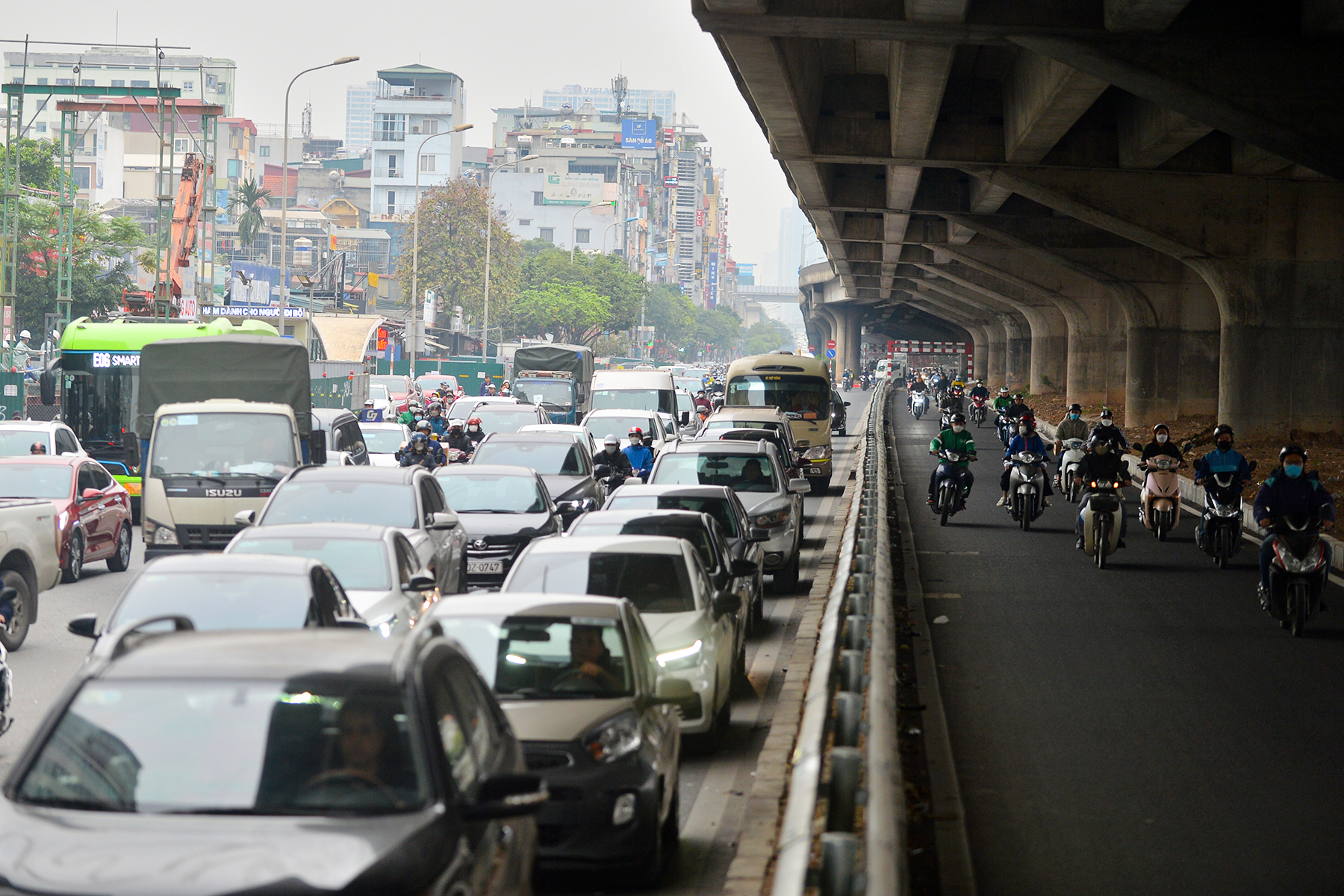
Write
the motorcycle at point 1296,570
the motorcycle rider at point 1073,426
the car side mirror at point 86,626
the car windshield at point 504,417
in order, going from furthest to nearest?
the car windshield at point 504,417 < the motorcycle rider at point 1073,426 < the motorcycle at point 1296,570 < the car side mirror at point 86,626

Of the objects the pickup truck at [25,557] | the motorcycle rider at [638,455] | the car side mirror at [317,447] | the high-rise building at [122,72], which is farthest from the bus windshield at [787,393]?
the high-rise building at [122,72]

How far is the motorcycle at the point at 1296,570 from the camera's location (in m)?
14.5

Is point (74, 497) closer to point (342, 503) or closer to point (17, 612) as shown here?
point (342, 503)

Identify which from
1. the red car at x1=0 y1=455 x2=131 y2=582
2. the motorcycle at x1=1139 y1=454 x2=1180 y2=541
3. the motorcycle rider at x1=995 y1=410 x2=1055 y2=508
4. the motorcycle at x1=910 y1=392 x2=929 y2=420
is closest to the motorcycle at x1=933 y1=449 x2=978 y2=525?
the motorcycle rider at x1=995 y1=410 x2=1055 y2=508

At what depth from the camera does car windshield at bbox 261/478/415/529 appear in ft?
49.1

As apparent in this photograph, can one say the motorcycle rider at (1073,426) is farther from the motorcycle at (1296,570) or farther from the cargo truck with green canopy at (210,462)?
the cargo truck with green canopy at (210,462)

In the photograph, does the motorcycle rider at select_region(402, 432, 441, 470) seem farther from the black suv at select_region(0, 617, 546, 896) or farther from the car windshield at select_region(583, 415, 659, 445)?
the black suv at select_region(0, 617, 546, 896)

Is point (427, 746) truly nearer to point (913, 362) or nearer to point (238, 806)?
point (238, 806)

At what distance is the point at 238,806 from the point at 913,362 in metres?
123

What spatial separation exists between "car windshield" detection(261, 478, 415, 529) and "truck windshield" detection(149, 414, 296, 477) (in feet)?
14.0

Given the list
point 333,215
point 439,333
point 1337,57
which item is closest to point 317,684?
point 1337,57

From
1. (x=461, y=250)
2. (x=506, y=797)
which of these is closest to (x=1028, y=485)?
(x=506, y=797)

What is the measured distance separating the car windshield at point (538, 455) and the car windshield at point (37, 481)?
5.56m

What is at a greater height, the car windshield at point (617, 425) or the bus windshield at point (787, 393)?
the bus windshield at point (787, 393)
